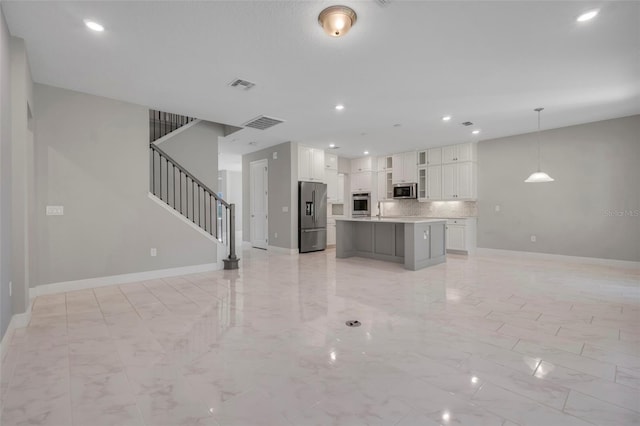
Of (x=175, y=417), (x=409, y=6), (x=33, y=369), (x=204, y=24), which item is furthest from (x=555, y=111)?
(x=33, y=369)

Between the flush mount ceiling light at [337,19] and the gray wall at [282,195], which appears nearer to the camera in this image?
the flush mount ceiling light at [337,19]

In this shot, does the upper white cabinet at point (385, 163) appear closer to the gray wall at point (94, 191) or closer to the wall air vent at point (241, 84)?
the wall air vent at point (241, 84)

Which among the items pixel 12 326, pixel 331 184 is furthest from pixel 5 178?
pixel 331 184

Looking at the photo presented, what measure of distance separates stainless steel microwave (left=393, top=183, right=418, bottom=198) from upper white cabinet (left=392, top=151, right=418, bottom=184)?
126 millimetres

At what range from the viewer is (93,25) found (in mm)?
2758

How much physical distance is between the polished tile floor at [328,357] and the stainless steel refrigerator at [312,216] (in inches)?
137

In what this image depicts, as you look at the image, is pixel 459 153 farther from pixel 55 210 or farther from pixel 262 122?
pixel 55 210

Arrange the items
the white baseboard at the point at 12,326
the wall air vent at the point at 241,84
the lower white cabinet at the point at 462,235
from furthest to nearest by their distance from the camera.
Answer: the lower white cabinet at the point at 462,235
the wall air vent at the point at 241,84
the white baseboard at the point at 12,326

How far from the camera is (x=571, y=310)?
3.37 m

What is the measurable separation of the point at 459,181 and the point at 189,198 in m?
6.56

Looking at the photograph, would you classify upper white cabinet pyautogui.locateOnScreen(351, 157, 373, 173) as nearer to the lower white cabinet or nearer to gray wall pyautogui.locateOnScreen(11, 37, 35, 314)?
the lower white cabinet

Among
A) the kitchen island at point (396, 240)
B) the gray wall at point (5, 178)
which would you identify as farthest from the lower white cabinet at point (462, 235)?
the gray wall at point (5, 178)

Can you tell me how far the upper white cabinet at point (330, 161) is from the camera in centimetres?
874

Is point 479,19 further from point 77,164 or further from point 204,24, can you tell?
point 77,164
